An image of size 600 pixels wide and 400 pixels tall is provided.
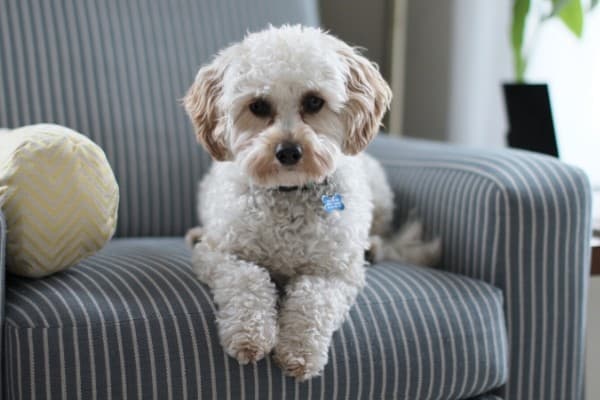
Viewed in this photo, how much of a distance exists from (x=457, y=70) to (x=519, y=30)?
475 mm

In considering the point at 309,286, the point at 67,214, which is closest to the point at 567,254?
the point at 309,286

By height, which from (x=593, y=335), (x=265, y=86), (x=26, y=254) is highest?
(x=265, y=86)

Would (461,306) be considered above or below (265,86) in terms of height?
below

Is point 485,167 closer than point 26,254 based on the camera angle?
No

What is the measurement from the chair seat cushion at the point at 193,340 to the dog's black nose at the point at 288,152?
27 centimetres

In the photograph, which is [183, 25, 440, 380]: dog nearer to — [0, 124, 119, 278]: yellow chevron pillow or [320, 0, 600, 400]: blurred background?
[0, 124, 119, 278]: yellow chevron pillow

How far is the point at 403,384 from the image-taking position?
4.28ft

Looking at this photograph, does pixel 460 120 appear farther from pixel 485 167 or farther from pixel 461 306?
pixel 461 306

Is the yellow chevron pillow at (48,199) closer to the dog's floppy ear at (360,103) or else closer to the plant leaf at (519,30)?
the dog's floppy ear at (360,103)

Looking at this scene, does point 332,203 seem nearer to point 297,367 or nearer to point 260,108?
point 260,108

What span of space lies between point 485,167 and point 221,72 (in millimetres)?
591

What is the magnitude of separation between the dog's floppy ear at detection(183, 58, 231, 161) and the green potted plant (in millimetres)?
935

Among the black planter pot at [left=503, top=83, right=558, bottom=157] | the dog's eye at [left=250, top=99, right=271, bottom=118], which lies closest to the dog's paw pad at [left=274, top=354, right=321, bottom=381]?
the dog's eye at [left=250, top=99, right=271, bottom=118]

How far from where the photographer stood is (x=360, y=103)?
1336 millimetres
